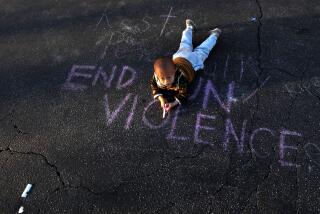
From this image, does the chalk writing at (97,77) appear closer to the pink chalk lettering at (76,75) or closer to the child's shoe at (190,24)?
the pink chalk lettering at (76,75)

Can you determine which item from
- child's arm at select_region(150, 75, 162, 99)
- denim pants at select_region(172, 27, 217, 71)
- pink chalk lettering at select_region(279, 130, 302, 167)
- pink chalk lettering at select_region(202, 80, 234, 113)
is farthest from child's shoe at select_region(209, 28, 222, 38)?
pink chalk lettering at select_region(279, 130, 302, 167)

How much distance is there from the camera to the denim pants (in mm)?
4418

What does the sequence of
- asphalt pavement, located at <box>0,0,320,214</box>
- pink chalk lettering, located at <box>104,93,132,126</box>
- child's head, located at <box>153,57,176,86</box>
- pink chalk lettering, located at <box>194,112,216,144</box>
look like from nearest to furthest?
1. asphalt pavement, located at <box>0,0,320,214</box>
2. child's head, located at <box>153,57,176,86</box>
3. pink chalk lettering, located at <box>194,112,216,144</box>
4. pink chalk lettering, located at <box>104,93,132,126</box>

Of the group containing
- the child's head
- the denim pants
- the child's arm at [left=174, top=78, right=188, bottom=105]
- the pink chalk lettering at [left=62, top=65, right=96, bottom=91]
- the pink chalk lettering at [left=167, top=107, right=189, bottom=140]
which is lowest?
the pink chalk lettering at [left=167, top=107, right=189, bottom=140]

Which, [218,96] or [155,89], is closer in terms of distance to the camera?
[155,89]

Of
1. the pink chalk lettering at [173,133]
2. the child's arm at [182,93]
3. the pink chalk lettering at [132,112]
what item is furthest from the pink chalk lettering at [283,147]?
the pink chalk lettering at [132,112]

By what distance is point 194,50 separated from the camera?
4.58m

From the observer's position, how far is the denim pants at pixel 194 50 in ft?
14.5

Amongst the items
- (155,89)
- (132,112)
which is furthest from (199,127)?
(132,112)

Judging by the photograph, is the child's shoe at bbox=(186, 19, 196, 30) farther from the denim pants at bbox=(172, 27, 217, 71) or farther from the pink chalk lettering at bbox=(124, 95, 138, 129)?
the pink chalk lettering at bbox=(124, 95, 138, 129)

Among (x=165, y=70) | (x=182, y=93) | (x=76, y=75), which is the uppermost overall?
(x=165, y=70)

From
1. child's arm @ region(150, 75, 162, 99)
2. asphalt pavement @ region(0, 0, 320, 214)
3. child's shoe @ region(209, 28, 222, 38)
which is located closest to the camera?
asphalt pavement @ region(0, 0, 320, 214)

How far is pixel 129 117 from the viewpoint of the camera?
170 inches

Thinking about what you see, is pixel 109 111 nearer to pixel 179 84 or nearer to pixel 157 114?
pixel 157 114
